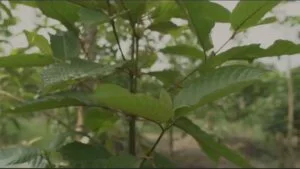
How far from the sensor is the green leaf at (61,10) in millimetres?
661

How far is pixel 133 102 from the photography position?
47 centimetres

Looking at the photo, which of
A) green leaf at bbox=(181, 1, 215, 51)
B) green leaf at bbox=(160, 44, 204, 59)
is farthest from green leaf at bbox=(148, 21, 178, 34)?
green leaf at bbox=(181, 1, 215, 51)

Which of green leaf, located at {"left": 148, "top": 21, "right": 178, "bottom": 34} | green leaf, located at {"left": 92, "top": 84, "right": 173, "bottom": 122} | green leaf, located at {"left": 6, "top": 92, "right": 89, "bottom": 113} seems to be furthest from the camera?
green leaf, located at {"left": 148, "top": 21, "right": 178, "bottom": 34}

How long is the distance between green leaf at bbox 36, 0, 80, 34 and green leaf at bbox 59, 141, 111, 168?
19cm

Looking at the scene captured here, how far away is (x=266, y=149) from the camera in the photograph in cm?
438

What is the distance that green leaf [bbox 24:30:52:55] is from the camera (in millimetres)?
643

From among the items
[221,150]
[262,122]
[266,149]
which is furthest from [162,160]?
[266,149]

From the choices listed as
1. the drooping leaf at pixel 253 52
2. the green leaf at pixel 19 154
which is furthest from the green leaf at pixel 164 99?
the green leaf at pixel 19 154

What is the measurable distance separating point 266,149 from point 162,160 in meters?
3.82

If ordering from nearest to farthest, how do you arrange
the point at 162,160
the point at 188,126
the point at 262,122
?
1. the point at 188,126
2. the point at 162,160
3. the point at 262,122

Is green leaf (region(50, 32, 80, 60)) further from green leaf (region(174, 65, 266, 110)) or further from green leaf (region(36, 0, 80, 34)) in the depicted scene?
green leaf (region(174, 65, 266, 110))

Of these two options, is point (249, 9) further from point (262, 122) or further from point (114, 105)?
point (262, 122)

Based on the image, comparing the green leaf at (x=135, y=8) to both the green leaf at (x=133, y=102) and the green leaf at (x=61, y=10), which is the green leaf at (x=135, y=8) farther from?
the green leaf at (x=133, y=102)

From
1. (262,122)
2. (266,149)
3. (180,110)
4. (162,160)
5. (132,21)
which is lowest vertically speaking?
(266,149)
